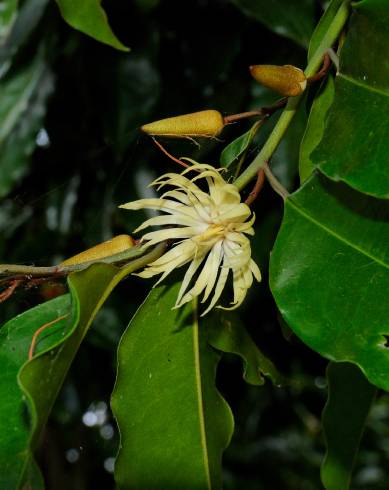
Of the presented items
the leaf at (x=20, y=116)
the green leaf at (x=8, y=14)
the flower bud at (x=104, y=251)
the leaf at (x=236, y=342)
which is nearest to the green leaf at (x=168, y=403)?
the leaf at (x=236, y=342)

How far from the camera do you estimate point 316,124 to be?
2.40 ft

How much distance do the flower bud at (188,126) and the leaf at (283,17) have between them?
573 millimetres

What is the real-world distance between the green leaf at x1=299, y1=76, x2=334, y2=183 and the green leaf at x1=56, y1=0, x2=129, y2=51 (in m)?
0.20

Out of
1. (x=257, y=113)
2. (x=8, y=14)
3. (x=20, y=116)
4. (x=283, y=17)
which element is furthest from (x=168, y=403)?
(x=20, y=116)

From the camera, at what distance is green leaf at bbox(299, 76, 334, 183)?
72 centimetres

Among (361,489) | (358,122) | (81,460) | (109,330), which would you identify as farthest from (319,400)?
(358,122)

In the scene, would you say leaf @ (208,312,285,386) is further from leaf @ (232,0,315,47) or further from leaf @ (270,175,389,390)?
leaf @ (232,0,315,47)

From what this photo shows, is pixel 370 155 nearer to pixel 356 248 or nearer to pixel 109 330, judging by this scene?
pixel 356 248

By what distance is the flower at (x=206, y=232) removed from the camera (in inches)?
24.8

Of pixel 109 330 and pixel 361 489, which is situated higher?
pixel 109 330

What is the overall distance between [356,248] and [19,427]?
0.32 metres

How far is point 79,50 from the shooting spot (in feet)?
4.63

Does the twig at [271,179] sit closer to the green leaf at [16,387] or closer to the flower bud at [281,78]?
the flower bud at [281,78]

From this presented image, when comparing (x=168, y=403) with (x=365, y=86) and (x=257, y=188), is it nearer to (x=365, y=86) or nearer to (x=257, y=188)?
(x=257, y=188)
